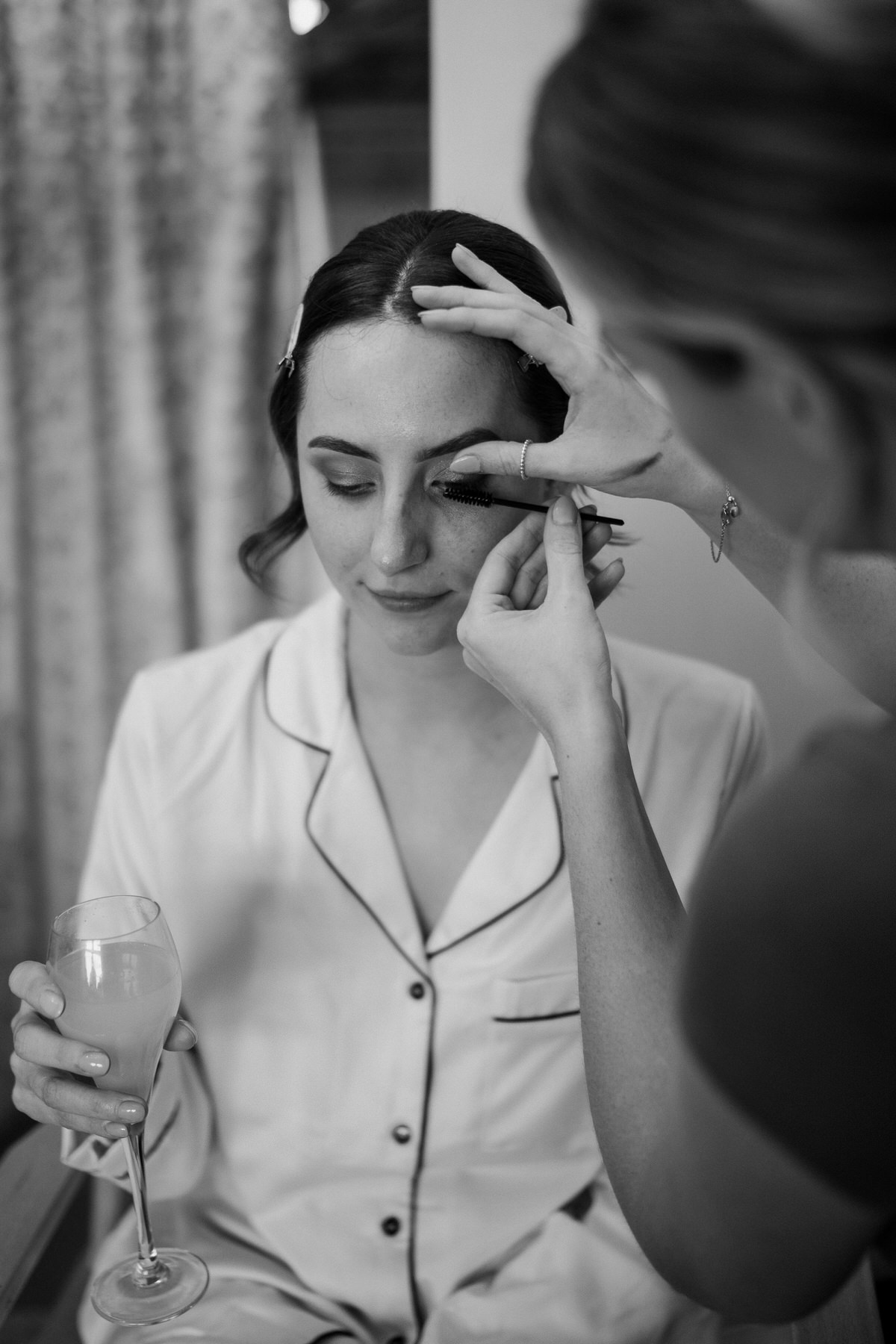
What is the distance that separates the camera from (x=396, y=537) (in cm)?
110

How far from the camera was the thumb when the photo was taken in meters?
0.99

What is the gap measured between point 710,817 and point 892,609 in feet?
1.18

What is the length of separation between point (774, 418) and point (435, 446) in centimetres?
53

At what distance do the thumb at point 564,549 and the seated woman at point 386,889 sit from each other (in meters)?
0.07

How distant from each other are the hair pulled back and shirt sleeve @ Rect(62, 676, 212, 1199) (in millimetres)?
384

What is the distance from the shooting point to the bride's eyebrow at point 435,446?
1.10m

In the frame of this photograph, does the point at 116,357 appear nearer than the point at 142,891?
No

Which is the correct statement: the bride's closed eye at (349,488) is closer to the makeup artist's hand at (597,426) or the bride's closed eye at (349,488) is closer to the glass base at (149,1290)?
the makeup artist's hand at (597,426)

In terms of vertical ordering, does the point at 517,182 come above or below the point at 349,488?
above

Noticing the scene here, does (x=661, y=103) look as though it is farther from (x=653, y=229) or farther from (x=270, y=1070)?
(x=270, y=1070)

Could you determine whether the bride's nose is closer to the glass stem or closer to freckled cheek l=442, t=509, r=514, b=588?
freckled cheek l=442, t=509, r=514, b=588

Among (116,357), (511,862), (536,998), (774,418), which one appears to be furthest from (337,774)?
(116,357)

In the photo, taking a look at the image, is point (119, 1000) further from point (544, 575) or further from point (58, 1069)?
point (544, 575)

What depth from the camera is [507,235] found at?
47.7 inches
